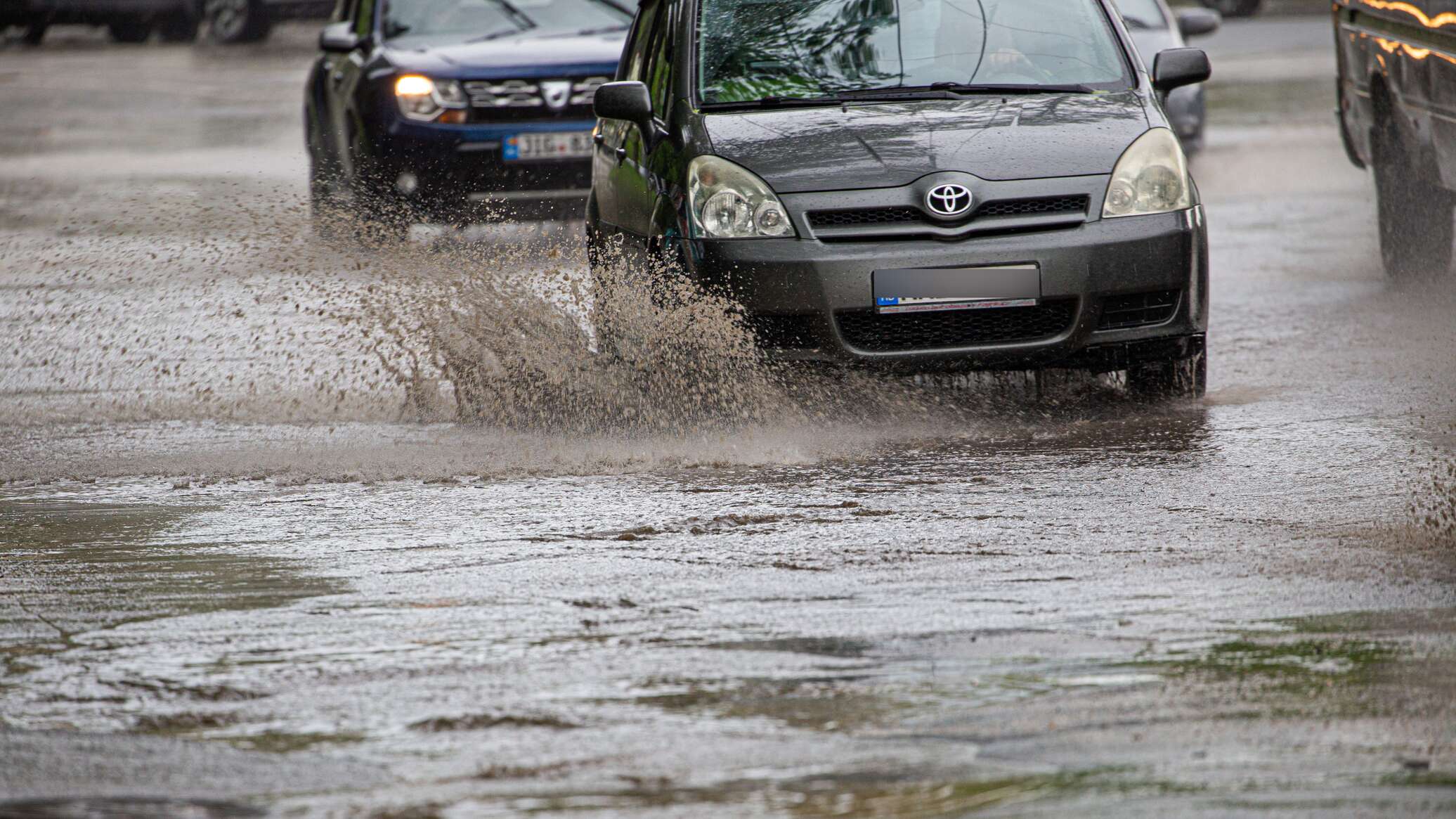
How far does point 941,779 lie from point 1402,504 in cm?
267

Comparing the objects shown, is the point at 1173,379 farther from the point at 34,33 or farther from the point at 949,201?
the point at 34,33

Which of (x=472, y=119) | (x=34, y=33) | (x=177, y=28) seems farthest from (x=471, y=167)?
(x=34, y=33)

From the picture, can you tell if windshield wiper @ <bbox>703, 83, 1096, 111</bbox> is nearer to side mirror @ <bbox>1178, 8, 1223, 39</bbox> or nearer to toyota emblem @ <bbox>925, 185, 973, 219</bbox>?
toyota emblem @ <bbox>925, 185, 973, 219</bbox>

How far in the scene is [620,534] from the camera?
586cm

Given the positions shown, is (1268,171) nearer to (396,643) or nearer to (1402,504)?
(1402,504)

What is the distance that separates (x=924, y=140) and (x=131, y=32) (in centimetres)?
3052

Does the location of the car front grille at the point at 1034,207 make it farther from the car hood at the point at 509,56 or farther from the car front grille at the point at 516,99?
the car hood at the point at 509,56

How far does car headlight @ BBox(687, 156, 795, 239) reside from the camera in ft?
24.1

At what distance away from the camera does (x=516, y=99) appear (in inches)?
521

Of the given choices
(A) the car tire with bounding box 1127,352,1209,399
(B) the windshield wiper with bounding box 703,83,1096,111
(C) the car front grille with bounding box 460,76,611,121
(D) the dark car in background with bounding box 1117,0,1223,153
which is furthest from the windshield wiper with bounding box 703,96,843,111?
(D) the dark car in background with bounding box 1117,0,1223,153

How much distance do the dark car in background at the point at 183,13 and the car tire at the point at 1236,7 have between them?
13.7 meters

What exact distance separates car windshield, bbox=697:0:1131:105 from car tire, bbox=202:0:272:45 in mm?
26135

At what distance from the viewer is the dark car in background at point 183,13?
3316cm

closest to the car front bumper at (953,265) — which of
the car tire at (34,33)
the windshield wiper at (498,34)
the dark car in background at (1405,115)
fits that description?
the dark car in background at (1405,115)
